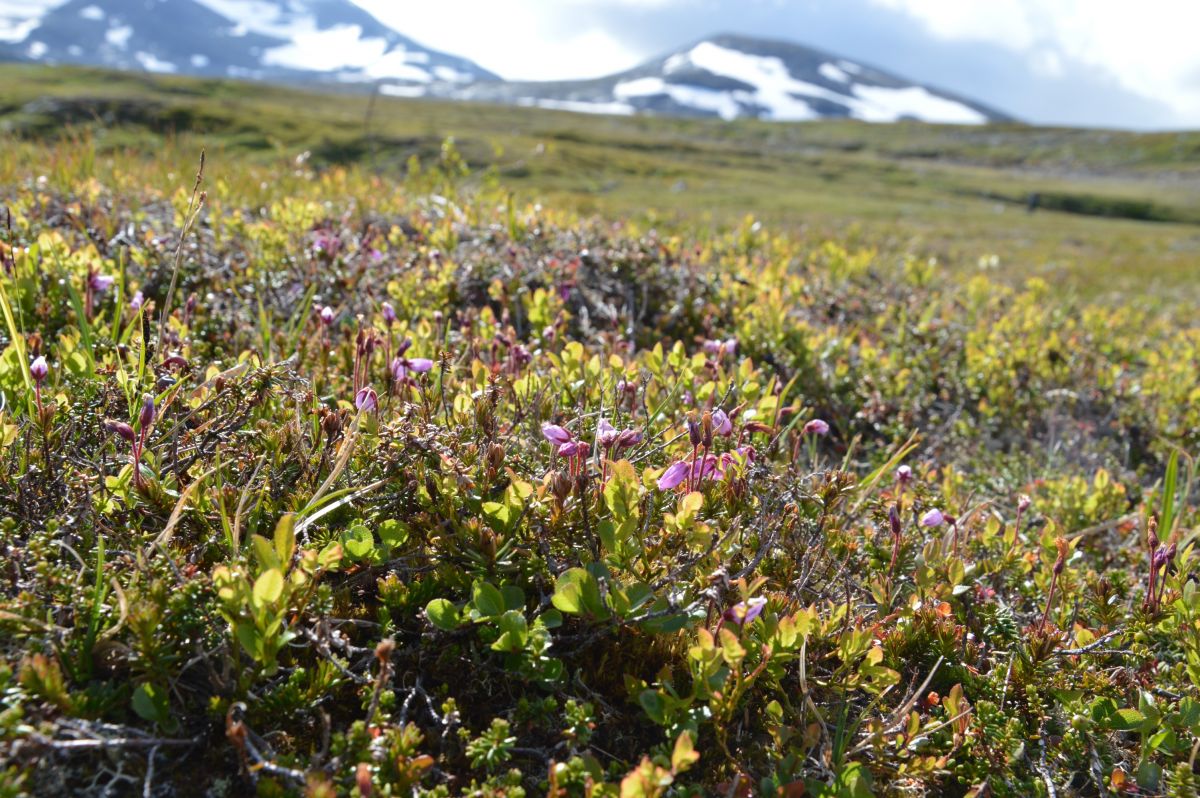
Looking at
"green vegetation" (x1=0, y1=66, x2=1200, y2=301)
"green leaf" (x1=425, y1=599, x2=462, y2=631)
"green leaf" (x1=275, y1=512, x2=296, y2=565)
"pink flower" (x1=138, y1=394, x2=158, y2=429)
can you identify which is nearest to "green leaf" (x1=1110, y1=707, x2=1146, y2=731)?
"green leaf" (x1=425, y1=599, x2=462, y2=631)

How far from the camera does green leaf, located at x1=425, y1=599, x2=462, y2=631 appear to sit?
2.13m

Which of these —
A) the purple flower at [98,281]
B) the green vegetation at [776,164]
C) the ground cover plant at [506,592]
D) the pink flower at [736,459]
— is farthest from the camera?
the green vegetation at [776,164]

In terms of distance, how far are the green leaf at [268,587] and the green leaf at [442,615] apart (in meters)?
0.44

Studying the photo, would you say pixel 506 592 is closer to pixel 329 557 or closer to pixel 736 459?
pixel 329 557

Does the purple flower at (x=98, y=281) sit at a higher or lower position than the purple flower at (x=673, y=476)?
higher

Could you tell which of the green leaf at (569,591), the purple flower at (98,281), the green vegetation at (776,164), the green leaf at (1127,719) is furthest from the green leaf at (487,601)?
Answer: the green vegetation at (776,164)

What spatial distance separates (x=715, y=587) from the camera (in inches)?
88.6

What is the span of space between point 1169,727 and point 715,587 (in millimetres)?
1422

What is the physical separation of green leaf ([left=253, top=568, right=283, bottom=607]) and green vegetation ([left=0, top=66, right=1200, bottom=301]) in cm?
625

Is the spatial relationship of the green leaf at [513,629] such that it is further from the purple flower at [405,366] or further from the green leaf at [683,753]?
the purple flower at [405,366]

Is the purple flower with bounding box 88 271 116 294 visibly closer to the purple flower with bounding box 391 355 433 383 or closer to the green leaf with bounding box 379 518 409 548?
the purple flower with bounding box 391 355 433 383

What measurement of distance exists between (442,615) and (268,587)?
19.5 inches

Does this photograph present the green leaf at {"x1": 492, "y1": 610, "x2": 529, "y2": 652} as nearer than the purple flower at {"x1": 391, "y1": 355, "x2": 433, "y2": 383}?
Yes

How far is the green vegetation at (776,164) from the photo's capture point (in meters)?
16.1
